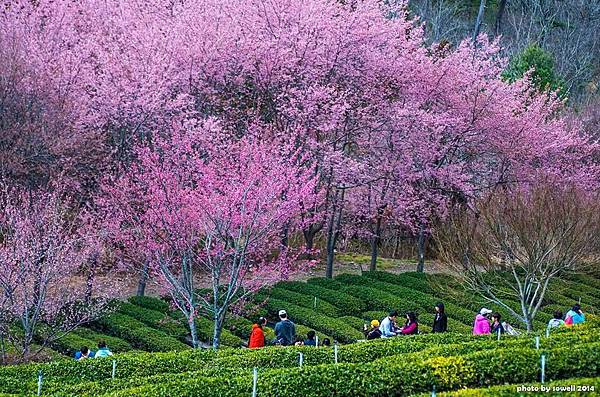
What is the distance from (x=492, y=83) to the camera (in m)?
30.4

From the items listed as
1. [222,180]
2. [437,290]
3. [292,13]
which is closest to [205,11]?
[292,13]

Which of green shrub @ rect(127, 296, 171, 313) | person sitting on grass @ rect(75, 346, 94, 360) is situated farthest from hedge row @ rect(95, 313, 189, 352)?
person sitting on grass @ rect(75, 346, 94, 360)

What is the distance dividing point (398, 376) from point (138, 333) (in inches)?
362

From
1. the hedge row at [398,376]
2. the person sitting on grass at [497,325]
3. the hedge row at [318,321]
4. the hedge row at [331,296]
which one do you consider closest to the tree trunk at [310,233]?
the hedge row at [331,296]

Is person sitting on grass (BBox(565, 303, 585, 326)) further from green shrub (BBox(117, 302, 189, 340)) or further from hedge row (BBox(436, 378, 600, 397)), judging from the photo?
green shrub (BBox(117, 302, 189, 340))

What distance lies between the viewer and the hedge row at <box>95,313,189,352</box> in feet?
67.1

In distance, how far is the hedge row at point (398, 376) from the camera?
1298 centimetres

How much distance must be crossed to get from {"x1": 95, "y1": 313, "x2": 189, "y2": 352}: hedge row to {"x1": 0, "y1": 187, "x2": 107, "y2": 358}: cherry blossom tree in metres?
0.89

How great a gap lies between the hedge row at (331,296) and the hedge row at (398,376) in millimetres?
10170

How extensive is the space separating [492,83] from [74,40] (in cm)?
1403

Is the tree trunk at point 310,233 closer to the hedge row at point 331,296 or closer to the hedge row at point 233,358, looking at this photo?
the hedge row at point 331,296

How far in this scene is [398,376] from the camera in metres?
13.5

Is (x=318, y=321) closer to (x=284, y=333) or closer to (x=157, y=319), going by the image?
(x=157, y=319)

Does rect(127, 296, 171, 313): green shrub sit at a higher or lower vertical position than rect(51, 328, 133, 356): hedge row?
higher
